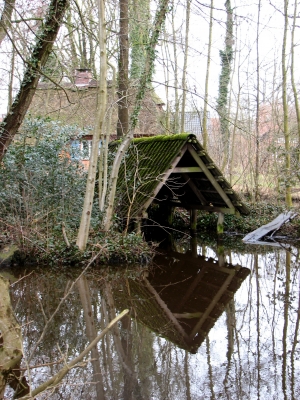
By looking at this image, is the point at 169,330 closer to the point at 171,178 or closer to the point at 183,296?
the point at 183,296

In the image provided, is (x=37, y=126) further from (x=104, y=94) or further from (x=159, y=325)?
(x=159, y=325)

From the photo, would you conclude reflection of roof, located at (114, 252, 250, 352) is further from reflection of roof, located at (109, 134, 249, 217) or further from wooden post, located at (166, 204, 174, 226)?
wooden post, located at (166, 204, 174, 226)

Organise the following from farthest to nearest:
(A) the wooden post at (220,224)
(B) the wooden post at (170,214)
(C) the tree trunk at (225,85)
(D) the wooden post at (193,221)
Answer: (C) the tree trunk at (225,85) → (B) the wooden post at (170,214) → (D) the wooden post at (193,221) → (A) the wooden post at (220,224)

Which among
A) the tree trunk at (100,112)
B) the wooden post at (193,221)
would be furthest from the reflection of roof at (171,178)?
the tree trunk at (100,112)

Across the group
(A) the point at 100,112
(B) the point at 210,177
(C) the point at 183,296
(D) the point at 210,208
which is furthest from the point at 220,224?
(C) the point at 183,296

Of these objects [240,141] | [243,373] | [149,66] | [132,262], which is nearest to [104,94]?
[149,66]

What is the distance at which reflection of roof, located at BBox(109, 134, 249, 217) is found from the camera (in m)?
11.2

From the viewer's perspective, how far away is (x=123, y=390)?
430cm

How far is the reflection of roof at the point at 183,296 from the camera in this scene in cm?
608

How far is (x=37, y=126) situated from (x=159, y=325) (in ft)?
21.5

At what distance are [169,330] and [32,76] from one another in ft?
13.3

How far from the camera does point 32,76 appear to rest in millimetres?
6703

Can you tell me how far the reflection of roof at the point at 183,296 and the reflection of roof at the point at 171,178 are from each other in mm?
1796

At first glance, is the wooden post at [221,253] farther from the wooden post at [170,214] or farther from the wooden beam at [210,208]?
the wooden post at [170,214]
